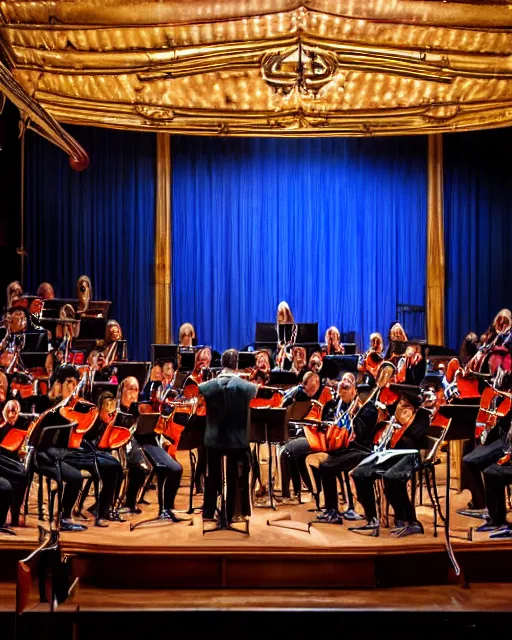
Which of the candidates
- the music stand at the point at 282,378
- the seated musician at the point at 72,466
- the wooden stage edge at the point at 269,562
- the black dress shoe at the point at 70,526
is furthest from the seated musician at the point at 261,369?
the black dress shoe at the point at 70,526

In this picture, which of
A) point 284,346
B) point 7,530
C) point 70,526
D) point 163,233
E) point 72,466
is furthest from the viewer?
point 163,233

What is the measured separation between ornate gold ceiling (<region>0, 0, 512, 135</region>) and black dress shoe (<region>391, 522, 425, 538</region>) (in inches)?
197

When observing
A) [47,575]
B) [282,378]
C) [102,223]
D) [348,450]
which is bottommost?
[47,575]

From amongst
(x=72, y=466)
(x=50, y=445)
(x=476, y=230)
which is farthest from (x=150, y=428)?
(x=476, y=230)

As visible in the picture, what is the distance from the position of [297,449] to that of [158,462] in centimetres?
112

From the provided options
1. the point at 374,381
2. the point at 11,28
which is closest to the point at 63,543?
the point at 374,381

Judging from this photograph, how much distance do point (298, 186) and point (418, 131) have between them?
1.77 metres

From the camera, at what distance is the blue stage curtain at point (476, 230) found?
1199 centimetres

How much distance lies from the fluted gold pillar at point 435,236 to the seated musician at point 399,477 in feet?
18.9

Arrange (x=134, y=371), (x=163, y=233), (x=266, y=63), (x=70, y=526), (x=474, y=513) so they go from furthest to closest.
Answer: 1. (x=163, y=233)
2. (x=266, y=63)
3. (x=134, y=371)
4. (x=474, y=513)
5. (x=70, y=526)

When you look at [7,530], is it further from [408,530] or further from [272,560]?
[408,530]

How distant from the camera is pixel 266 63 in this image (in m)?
9.95

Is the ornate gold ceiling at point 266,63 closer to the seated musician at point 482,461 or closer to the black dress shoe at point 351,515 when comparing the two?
the seated musician at point 482,461
